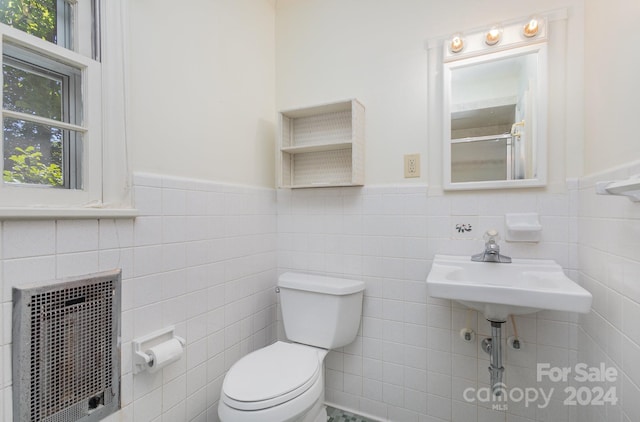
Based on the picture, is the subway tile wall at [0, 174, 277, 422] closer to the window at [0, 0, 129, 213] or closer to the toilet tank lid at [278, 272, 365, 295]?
the window at [0, 0, 129, 213]

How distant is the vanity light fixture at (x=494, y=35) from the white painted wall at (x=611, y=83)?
0.32 metres

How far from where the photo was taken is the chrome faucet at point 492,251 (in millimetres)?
1387

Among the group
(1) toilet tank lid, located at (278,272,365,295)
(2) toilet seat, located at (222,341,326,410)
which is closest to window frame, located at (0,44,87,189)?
(2) toilet seat, located at (222,341,326,410)

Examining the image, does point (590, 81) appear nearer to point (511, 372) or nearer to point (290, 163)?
point (511, 372)

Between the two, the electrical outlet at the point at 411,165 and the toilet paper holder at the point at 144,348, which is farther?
the electrical outlet at the point at 411,165

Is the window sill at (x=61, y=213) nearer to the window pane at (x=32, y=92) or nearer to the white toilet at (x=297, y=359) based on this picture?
the window pane at (x=32, y=92)

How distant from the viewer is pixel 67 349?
3.07 ft

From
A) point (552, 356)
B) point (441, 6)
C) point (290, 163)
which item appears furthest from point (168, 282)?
point (441, 6)

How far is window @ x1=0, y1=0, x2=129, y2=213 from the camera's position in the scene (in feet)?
2.88

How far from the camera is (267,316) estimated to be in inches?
73.4

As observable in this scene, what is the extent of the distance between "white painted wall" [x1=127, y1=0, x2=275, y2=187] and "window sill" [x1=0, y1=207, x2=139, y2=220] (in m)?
0.19

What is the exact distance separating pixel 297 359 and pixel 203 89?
133cm

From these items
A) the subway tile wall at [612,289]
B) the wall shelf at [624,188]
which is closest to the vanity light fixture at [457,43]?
the subway tile wall at [612,289]

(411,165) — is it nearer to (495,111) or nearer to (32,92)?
(495,111)
